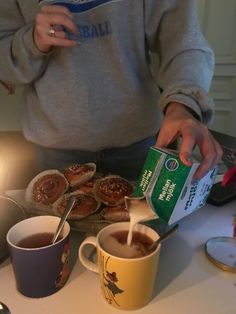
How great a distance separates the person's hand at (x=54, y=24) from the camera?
2.23ft

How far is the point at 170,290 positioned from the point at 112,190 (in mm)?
260

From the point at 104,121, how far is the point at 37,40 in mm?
252

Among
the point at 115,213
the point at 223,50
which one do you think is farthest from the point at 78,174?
the point at 223,50

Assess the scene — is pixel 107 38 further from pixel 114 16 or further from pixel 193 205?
pixel 193 205

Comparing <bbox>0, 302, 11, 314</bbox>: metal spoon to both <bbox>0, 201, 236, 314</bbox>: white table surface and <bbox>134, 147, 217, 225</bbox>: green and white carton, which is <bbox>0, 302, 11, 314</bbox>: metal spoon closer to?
<bbox>0, 201, 236, 314</bbox>: white table surface

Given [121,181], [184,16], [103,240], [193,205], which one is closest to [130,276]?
[103,240]

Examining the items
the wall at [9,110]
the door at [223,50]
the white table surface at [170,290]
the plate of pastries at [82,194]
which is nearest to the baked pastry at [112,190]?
the plate of pastries at [82,194]

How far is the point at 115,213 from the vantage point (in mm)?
688

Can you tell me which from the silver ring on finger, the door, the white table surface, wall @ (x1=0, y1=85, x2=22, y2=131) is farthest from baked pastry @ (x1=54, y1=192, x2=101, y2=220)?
the door

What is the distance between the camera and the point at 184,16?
0.83 metres

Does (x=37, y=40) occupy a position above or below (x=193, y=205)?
above

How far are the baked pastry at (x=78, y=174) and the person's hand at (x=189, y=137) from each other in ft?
0.79

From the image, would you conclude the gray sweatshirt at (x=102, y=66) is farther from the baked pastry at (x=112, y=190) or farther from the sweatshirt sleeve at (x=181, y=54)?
the baked pastry at (x=112, y=190)

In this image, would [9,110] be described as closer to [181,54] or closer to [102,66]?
[102,66]
